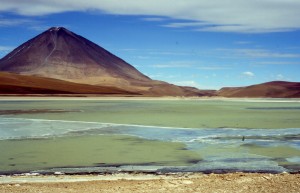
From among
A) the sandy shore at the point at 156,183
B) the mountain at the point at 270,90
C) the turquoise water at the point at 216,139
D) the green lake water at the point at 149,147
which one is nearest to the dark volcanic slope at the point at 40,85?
the mountain at the point at 270,90

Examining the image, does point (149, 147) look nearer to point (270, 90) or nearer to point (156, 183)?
point (156, 183)

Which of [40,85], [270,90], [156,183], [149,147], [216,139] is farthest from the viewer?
[270,90]

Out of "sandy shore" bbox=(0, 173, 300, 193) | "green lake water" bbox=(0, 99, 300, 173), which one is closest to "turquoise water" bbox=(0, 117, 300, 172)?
"green lake water" bbox=(0, 99, 300, 173)

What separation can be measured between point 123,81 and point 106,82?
30.0 feet

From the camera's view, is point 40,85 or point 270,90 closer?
point 40,85

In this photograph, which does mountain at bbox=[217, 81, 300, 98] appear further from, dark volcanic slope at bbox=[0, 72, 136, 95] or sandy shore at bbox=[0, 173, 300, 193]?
sandy shore at bbox=[0, 173, 300, 193]

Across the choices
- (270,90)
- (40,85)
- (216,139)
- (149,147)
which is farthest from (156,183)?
(270,90)

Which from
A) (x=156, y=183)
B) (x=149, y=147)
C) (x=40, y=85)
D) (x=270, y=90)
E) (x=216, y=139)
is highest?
(x=270, y=90)

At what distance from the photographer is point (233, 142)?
52.9ft

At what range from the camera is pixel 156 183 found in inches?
367

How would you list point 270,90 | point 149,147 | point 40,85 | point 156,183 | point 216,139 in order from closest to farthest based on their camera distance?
1. point 156,183
2. point 149,147
3. point 216,139
4. point 40,85
5. point 270,90

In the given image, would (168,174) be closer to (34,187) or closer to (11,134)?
(34,187)

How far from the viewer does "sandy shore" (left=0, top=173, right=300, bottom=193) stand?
8789 millimetres

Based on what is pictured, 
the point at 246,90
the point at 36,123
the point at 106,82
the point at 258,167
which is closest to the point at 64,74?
the point at 106,82
